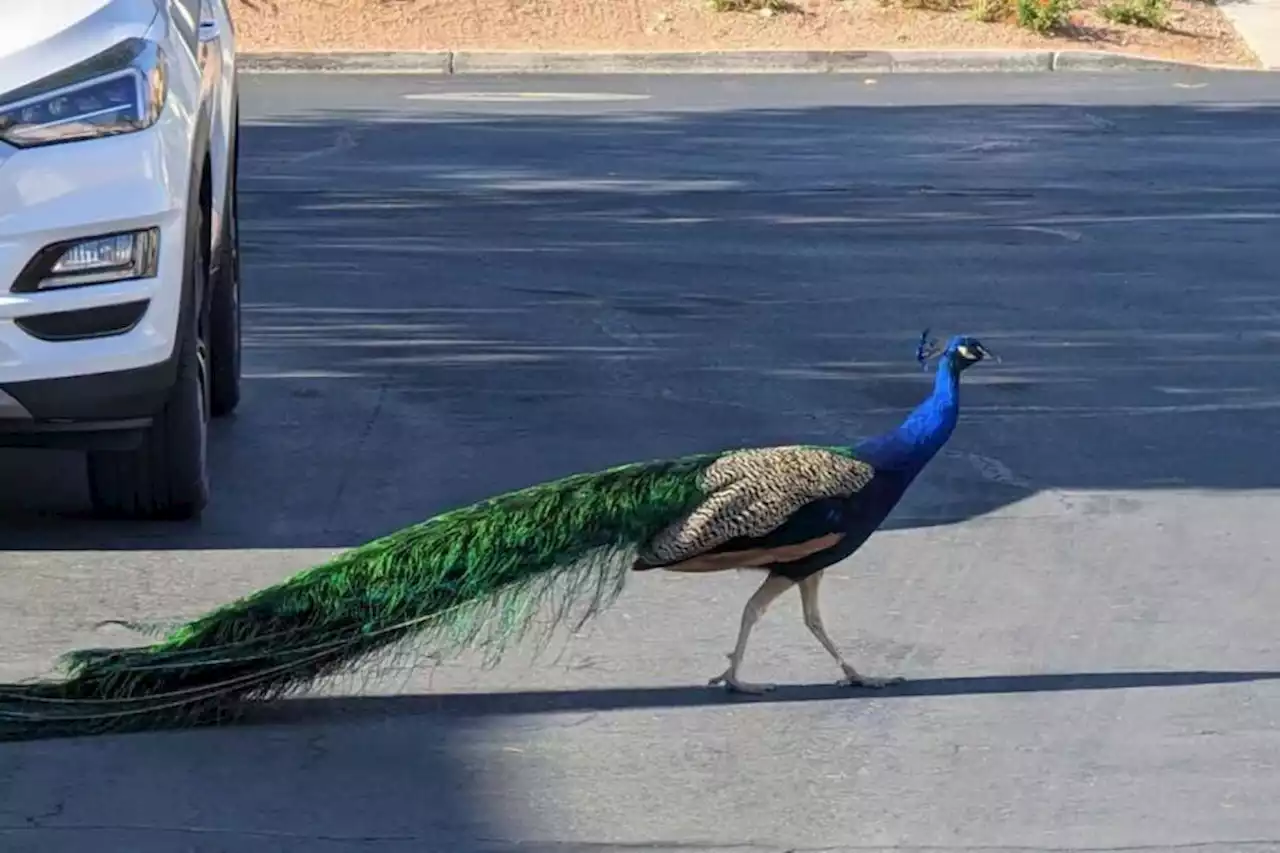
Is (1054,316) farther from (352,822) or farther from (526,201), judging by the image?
(352,822)

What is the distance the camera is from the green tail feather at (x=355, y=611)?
5016mm

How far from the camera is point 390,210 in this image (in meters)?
13.2

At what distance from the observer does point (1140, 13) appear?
78.1 feet

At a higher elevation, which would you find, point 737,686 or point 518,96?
A: point 737,686

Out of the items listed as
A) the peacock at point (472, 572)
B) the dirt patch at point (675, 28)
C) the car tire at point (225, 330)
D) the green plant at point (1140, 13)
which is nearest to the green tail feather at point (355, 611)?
the peacock at point (472, 572)

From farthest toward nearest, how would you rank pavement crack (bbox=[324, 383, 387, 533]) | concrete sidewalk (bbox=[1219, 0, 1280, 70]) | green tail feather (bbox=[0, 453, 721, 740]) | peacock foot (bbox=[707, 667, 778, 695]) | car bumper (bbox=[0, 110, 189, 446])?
concrete sidewalk (bbox=[1219, 0, 1280, 70])
pavement crack (bbox=[324, 383, 387, 533])
car bumper (bbox=[0, 110, 189, 446])
peacock foot (bbox=[707, 667, 778, 695])
green tail feather (bbox=[0, 453, 721, 740])

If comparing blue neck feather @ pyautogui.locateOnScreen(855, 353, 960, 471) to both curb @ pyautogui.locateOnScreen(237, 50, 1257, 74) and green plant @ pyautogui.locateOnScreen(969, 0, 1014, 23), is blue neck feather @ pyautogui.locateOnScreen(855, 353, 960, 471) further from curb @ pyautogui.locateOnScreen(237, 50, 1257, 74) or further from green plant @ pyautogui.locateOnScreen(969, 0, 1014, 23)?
green plant @ pyautogui.locateOnScreen(969, 0, 1014, 23)

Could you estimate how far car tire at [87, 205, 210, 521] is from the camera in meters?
6.56

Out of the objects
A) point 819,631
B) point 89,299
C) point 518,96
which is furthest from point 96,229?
point 518,96

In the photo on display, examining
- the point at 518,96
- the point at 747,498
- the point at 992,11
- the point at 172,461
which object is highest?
the point at 747,498

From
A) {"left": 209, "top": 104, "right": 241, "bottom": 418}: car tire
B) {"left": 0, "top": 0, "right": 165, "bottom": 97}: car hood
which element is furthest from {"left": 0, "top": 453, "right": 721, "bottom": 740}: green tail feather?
{"left": 209, "top": 104, "right": 241, "bottom": 418}: car tire

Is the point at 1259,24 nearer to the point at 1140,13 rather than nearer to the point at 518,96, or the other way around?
the point at 1140,13

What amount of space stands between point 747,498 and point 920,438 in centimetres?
47

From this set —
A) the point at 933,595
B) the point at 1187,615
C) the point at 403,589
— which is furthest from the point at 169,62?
the point at 1187,615
